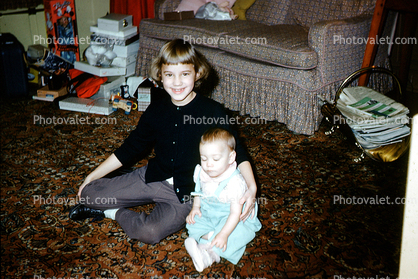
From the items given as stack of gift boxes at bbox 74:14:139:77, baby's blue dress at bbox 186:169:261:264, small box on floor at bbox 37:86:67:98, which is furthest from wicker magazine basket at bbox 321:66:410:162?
small box on floor at bbox 37:86:67:98

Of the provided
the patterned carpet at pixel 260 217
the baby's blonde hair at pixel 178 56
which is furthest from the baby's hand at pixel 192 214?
the baby's blonde hair at pixel 178 56

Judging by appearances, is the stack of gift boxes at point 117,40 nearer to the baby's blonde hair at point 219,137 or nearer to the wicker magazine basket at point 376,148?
the wicker magazine basket at point 376,148

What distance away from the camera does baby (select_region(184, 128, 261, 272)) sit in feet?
4.14

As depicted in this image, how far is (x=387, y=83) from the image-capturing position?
279 centimetres

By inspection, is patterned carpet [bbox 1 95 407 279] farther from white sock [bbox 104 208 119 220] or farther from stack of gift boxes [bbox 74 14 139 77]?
stack of gift boxes [bbox 74 14 139 77]

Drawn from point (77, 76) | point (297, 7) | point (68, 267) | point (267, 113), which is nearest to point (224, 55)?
point (267, 113)

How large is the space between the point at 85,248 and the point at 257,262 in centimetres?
70

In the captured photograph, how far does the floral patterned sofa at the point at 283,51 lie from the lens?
221cm

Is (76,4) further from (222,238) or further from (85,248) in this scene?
(222,238)

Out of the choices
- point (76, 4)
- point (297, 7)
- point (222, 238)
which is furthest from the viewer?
point (76, 4)

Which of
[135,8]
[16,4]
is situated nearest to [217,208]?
[135,8]

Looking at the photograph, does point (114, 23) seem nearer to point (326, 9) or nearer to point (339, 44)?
point (326, 9)

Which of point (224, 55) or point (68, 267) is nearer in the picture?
point (68, 267)

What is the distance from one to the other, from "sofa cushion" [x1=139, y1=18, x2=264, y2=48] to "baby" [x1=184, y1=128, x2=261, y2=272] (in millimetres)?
1480
